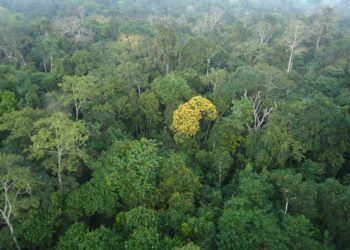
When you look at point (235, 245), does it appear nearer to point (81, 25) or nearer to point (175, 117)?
point (175, 117)

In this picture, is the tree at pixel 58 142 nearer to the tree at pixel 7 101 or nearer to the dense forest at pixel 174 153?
the dense forest at pixel 174 153

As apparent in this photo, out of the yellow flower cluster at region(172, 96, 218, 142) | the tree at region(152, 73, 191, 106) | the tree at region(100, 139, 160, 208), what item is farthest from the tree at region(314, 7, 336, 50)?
the tree at region(100, 139, 160, 208)

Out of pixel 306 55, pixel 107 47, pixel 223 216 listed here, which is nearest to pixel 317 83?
pixel 306 55

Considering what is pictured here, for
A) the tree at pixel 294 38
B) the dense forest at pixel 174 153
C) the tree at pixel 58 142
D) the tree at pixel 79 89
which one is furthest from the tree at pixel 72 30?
the tree at pixel 58 142

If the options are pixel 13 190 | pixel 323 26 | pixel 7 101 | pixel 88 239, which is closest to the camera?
pixel 88 239

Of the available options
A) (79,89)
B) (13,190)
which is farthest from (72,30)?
(13,190)

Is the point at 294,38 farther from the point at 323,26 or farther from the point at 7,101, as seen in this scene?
the point at 7,101
